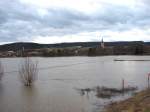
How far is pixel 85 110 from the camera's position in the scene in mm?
16484

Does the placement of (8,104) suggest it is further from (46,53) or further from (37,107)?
(46,53)

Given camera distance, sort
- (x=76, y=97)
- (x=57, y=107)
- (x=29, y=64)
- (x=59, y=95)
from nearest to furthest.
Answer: (x=57, y=107)
(x=76, y=97)
(x=59, y=95)
(x=29, y=64)

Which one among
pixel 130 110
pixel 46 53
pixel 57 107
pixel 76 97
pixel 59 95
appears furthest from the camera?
pixel 46 53

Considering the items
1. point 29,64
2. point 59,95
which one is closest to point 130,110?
point 59,95

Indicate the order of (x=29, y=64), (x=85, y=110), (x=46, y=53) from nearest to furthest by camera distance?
1. (x=85, y=110)
2. (x=29, y=64)
3. (x=46, y=53)

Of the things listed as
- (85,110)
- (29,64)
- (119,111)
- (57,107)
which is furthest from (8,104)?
(29,64)

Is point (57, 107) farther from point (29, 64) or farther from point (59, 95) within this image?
point (29, 64)

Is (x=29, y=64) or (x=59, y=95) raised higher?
(x=29, y=64)

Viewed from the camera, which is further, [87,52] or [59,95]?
[87,52]

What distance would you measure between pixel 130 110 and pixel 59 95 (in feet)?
33.7

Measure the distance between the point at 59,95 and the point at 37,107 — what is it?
15.6ft

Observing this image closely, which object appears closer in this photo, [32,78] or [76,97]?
[76,97]

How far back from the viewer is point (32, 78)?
31.1 meters

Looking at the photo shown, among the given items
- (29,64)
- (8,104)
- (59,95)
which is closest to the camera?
(8,104)
